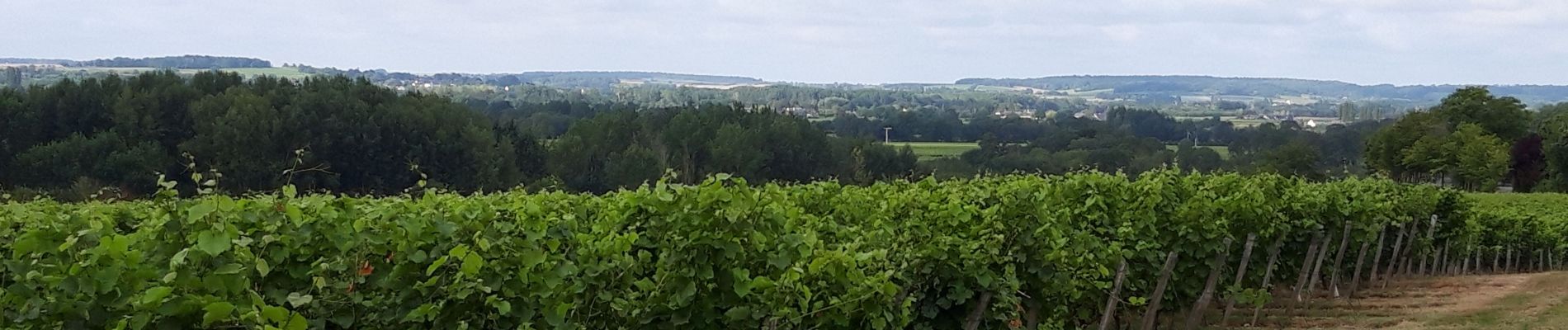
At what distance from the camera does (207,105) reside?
54.0m

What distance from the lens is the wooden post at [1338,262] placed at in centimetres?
1306

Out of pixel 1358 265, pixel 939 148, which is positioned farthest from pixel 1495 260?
pixel 939 148

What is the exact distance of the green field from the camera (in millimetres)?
79250

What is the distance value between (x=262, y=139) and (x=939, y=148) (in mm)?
49406

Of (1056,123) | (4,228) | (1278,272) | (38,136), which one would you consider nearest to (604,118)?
(38,136)

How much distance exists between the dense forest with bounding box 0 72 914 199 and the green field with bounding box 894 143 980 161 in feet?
46.7

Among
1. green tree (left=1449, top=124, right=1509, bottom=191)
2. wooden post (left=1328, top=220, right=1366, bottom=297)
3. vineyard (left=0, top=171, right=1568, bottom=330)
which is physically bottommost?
green tree (left=1449, top=124, right=1509, bottom=191)

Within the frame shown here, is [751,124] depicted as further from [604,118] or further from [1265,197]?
[1265,197]

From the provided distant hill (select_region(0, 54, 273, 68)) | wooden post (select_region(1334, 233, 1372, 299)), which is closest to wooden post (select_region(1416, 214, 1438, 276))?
wooden post (select_region(1334, 233, 1372, 299))

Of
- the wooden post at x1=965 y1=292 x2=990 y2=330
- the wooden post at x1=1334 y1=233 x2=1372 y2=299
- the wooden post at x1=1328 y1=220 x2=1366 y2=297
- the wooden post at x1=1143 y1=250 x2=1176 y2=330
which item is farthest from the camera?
the wooden post at x1=1334 y1=233 x2=1372 y2=299

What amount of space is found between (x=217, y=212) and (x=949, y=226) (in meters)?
4.56

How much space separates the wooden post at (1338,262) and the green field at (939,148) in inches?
2400

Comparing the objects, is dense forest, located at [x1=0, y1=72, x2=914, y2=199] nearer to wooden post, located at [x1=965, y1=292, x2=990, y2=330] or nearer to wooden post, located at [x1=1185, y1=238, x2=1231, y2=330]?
wooden post, located at [x1=1185, y1=238, x2=1231, y2=330]

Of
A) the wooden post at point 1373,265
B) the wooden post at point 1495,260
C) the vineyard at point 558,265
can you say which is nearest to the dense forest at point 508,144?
the wooden post at point 1495,260
